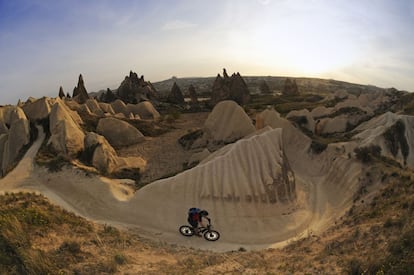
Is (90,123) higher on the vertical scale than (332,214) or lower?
higher

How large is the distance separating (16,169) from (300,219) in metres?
14.8

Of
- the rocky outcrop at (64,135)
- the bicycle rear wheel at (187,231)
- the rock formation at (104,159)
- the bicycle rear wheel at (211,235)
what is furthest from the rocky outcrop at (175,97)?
the bicycle rear wheel at (211,235)

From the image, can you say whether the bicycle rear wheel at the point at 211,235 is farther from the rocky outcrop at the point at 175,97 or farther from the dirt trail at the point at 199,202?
the rocky outcrop at the point at 175,97

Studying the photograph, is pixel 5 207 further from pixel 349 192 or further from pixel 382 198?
pixel 349 192

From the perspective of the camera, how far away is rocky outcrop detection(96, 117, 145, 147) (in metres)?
30.4

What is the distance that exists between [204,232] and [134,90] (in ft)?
154

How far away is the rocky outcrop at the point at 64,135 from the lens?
22.0 metres

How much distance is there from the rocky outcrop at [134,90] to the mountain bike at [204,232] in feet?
147

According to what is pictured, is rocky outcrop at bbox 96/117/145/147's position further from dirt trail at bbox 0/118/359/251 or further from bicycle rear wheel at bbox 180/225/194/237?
bicycle rear wheel at bbox 180/225/194/237

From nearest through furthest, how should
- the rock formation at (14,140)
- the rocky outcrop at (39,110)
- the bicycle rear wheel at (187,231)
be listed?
the bicycle rear wheel at (187,231), the rock formation at (14,140), the rocky outcrop at (39,110)

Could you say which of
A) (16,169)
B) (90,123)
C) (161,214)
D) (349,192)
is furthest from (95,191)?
(90,123)

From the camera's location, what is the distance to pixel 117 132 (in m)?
30.8

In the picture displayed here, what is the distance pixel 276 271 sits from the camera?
9.25 metres

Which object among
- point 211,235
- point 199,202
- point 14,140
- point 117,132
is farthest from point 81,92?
point 211,235
